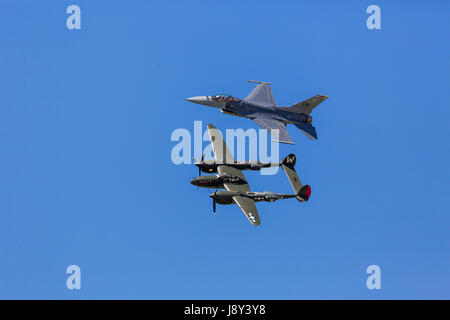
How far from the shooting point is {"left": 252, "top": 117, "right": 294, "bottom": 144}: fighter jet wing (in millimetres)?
60109

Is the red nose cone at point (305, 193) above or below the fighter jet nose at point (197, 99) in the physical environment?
below

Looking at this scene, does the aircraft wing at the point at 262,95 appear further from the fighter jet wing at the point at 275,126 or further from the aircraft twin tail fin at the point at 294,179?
the aircraft twin tail fin at the point at 294,179

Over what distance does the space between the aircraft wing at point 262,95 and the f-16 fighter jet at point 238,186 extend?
20.6 ft

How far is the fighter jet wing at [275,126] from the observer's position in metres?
60.1

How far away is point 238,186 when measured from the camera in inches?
2266

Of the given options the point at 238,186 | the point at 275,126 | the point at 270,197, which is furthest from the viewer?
the point at 275,126

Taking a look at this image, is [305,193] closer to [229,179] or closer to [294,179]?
[294,179]

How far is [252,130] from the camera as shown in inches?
2249

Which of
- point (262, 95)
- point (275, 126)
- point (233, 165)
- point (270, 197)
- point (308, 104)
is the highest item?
point (262, 95)

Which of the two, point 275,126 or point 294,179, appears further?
point 275,126

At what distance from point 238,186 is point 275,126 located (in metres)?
7.72

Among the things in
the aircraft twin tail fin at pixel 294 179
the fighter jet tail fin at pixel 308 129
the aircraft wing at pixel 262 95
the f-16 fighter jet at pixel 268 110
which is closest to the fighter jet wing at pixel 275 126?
the f-16 fighter jet at pixel 268 110

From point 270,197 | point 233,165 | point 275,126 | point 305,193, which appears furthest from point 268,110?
point 270,197
